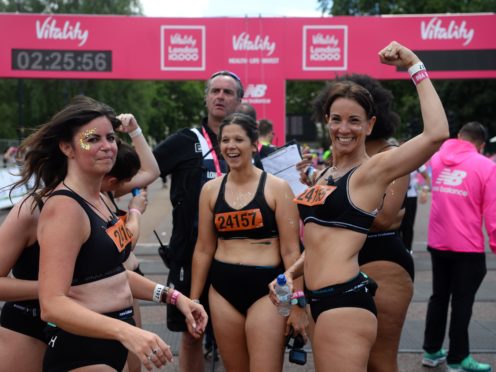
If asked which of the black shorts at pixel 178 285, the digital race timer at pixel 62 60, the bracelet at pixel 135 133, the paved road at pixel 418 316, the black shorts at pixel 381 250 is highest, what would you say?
the digital race timer at pixel 62 60

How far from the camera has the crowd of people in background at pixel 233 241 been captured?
2572 millimetres

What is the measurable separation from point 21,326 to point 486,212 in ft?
13.1

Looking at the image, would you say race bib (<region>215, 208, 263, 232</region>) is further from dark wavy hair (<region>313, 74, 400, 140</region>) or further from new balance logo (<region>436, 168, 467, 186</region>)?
new balance logo (<region>436, 168, 467, 186</region>)

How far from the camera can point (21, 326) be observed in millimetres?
2992

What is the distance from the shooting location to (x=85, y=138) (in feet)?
8.91

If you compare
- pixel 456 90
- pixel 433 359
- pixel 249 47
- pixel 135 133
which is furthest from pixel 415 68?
pixel 456 90

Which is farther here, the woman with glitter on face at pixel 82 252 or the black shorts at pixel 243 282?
the black shorts at pixel 243 282

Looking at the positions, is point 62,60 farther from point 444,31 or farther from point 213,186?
point 213,186

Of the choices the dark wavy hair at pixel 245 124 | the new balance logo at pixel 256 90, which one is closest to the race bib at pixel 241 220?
the dark wavy hair at pixel 245 124

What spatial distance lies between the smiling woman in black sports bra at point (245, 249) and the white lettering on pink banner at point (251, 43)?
10.9 m

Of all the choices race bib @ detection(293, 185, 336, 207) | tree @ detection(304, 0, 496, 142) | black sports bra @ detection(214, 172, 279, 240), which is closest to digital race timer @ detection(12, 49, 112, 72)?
black sports bra @ detection(214, 172, 279, 240)

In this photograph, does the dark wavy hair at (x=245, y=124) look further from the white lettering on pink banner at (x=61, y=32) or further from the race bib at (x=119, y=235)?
the white lettering on pink banner at (x=61, y=32)

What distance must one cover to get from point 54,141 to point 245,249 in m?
1.62

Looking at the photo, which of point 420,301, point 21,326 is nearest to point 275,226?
point 21,326
